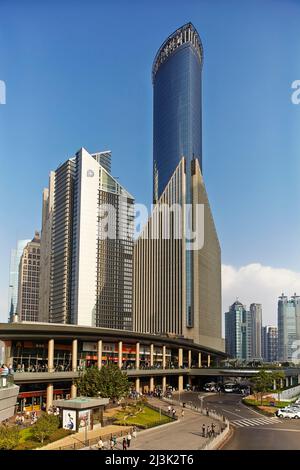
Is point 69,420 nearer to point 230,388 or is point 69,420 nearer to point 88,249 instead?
point 230,388

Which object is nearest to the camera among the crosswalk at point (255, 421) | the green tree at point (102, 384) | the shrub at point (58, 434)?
the shrub at point (58, 434)

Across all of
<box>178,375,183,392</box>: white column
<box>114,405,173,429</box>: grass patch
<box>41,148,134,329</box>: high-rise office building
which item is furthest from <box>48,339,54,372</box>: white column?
<box>41,148,134,329</box>: high-rise office building

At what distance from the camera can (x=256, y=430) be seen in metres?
48.5

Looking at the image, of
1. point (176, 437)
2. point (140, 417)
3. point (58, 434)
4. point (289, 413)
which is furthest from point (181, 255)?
point (58, 434)

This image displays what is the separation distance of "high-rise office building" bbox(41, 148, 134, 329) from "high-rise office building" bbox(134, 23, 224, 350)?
12.0 metres

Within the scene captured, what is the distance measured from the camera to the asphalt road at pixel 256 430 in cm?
3931

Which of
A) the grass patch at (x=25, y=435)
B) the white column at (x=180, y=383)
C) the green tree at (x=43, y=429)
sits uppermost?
the green tree at (x=43, y=429)

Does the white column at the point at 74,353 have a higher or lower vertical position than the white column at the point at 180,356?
higher

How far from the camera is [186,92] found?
646 feet

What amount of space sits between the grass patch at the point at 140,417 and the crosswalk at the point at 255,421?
24.7 feet

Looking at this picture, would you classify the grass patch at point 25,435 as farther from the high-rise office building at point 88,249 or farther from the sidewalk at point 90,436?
the high-rise office building at point 88,249

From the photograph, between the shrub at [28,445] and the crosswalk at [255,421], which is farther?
the crosswalk at [255,421]

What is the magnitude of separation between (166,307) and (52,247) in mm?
55874

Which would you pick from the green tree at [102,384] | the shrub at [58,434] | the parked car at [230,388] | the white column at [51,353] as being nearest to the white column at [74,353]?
the white column at [51,353]
